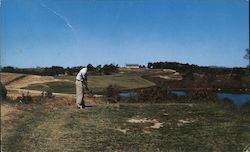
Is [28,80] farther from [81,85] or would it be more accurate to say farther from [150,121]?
[150,121]

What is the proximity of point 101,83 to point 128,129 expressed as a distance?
2.11 meters

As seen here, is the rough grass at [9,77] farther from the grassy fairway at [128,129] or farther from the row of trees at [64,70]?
the grassy fairway at [128,129]

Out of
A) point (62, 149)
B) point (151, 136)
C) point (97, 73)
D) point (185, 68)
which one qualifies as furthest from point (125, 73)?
point (62, 149)

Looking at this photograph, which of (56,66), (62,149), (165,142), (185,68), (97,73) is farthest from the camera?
(185,68)

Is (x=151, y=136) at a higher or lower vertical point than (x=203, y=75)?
lower

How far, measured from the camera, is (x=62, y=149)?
32.3ft

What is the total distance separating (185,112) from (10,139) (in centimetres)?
463

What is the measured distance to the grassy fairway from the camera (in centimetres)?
1021

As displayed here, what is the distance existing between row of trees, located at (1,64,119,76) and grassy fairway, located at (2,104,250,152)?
89 cm

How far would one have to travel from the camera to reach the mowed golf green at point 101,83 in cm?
1280

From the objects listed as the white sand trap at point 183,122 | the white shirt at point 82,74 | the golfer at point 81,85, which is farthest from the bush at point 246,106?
the white shirt at point 82,74

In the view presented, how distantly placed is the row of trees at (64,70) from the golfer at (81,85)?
0.39 ft

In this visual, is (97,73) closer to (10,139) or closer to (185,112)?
(185,112)

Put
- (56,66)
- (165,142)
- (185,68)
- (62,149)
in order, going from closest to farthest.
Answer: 1. (62,149)
2. (165,142)
3. (56,66)
4. (185,68)
